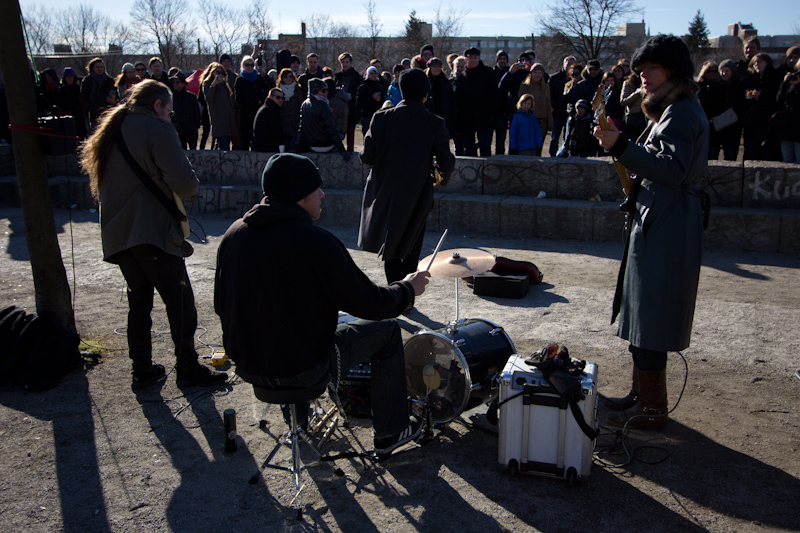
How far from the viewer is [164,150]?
4328 millimetres

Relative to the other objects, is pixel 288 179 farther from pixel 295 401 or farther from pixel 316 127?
pixel 316 127

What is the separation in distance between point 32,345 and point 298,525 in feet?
9.12

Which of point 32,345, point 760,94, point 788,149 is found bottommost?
point 32,345

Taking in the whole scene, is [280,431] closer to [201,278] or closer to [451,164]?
[451,164]

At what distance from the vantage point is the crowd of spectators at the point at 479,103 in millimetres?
9461

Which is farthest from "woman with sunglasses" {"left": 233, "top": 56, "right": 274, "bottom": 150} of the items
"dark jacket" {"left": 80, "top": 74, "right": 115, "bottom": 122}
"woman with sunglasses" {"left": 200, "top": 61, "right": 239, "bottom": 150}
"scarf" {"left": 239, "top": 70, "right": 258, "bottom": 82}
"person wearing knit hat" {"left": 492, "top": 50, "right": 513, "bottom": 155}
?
"person wearing knit hat" {"left": 492, "top": 50, "right": 513, "bottom": 155}

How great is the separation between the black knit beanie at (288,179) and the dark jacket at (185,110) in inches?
385

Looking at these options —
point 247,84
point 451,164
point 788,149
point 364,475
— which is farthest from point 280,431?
point 247,84

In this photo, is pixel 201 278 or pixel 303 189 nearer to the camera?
pixel 303 189

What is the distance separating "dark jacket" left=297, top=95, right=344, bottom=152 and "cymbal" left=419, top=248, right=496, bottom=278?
6376mm

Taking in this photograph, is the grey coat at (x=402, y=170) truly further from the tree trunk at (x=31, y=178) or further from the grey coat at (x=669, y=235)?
the tree trunk at (x=31, y=178)

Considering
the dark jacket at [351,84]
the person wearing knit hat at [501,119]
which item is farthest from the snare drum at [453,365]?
the dark jacket at [351,84]

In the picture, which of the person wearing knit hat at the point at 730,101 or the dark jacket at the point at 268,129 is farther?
the dark jacket at the point at 268,129

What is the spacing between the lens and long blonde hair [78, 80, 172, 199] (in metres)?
4.36
